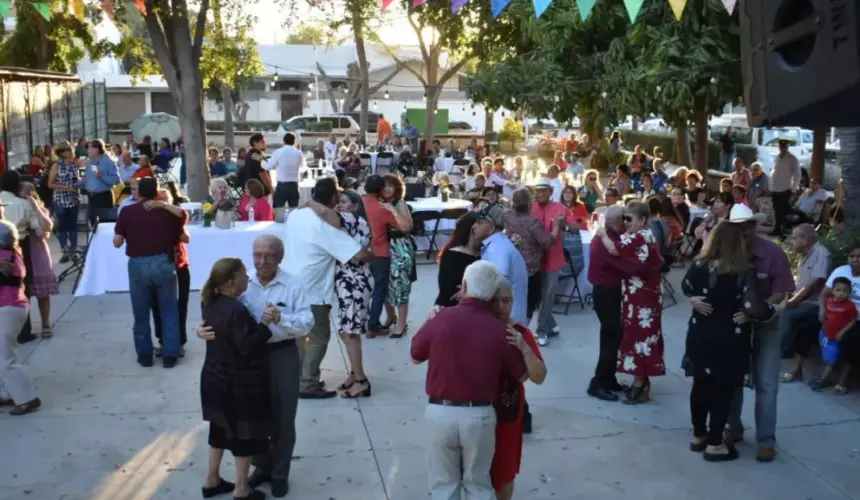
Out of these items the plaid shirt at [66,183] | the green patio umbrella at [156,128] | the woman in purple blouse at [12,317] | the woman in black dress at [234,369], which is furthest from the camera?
the green patio umbrella at [156,128]

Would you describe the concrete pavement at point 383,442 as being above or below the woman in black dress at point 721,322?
below

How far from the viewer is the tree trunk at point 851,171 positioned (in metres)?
10.1

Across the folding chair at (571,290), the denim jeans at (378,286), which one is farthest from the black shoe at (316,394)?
the folding chair at (571,290)

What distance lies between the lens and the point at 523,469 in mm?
6012

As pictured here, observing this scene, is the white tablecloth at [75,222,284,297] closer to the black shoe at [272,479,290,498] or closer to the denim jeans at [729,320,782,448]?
the black shoe at [272,479,290,498]

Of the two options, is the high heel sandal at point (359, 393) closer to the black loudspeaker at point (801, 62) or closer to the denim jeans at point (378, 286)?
the denim jeans at point (378, 286)

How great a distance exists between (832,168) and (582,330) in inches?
612

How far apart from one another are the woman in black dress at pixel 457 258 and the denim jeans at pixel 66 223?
315 inches

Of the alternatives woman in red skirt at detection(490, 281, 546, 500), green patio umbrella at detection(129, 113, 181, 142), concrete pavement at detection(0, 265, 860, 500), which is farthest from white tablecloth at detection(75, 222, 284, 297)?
green patio umbrella at detection(129, 113, 181, 142)

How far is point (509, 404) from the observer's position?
4430 mm

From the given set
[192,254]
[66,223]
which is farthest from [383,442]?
[66,223]

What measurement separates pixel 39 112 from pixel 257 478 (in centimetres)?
2187

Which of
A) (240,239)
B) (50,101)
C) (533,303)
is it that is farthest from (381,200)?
(50,101)

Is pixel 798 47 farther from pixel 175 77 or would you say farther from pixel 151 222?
pixel 175 77
